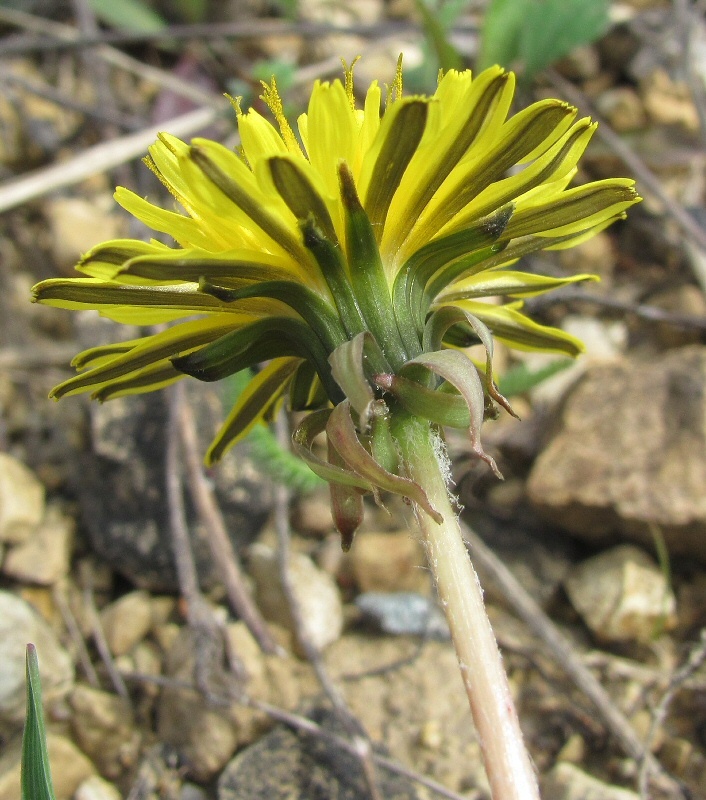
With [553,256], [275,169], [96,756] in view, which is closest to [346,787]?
[96,756]

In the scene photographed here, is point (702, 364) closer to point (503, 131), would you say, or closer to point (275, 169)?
point (503, 131)

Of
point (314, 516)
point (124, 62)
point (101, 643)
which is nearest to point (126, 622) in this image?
point (101, 643)

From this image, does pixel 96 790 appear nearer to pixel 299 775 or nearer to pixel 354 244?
pixel 299 775

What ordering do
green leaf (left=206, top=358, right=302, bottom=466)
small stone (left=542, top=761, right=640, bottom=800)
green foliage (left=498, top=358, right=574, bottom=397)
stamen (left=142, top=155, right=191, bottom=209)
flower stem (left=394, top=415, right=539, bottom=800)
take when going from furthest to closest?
1. green foliage (left=498, top=358, right=574, bottom=397)
2. small stone (left=542, top=761, right=640, bottom=800)
3. green leaf (left=206, top=358, right=302, bottom=466)
4. stamen (left=142, top=155, right=191, bottom=209)
5. flower stem (left=394, top=415, right=539, bottom=800)

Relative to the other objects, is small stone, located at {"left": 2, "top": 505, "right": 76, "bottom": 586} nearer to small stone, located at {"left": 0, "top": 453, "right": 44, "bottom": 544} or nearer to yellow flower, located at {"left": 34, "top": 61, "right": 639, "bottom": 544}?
small stone, located at {"left": 0, "top": 453, "right": 44, "bottom": 544}

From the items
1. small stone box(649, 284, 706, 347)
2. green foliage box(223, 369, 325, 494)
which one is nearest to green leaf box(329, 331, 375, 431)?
green foliage box(223, 369, 325, 494)

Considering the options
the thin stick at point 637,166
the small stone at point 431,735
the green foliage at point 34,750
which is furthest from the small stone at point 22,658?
the thin stick at point 637,166
